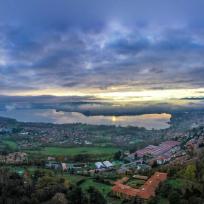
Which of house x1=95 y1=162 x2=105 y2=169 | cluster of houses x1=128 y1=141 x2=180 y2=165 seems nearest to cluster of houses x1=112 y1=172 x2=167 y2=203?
house x1=95 y1=162 x2=105 y2=169

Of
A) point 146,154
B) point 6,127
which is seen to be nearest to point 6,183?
point 146,154

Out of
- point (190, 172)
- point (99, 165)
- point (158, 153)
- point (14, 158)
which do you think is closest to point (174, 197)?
point (190, 172)

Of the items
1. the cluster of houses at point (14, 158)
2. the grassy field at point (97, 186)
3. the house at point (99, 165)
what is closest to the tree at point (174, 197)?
the grassy field at point (97, 186)

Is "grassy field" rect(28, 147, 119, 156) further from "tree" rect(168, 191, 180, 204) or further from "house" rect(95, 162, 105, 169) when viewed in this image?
"tree" rect(168, 191, 180, 204)

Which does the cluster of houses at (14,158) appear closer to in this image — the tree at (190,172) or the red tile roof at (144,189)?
the red tile roof at (144,189)

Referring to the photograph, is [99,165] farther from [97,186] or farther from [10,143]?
[10,143]

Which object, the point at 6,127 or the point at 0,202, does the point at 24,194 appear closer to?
the point at 0,202
